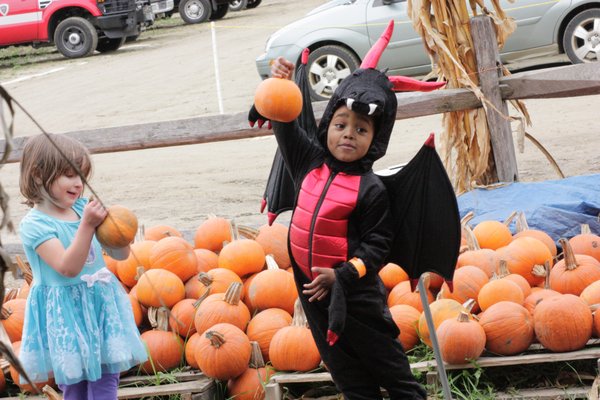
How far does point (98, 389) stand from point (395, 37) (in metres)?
10.2

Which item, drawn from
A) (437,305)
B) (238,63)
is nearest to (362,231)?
(437,305)

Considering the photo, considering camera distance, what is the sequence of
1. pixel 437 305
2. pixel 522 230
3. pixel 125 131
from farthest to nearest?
pixel 125 131
pixel 522 230
pixel 437 305

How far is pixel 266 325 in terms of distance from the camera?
4098mm

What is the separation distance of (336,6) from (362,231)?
11282 mm

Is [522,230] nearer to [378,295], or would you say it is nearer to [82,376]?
[378,295]

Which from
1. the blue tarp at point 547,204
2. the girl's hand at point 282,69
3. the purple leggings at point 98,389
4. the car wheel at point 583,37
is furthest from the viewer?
the car wheel at point 583,37

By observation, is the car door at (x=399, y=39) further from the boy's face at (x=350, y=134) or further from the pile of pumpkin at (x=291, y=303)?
the boy's face at (x=350, y=134)

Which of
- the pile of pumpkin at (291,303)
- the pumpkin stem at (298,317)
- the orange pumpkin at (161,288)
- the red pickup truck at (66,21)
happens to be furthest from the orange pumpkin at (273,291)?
→ the red pickup truck at (66,21)

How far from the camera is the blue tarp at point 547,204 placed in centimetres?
522

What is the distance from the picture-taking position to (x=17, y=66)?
2216 cm

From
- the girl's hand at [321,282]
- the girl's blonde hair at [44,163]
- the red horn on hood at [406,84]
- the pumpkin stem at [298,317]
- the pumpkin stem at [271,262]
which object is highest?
the red horn on hood at [406,84]

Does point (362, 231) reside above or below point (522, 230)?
above

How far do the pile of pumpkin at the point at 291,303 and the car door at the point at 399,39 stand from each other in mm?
A: 8298

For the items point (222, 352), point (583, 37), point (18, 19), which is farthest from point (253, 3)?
point (222, 352)
